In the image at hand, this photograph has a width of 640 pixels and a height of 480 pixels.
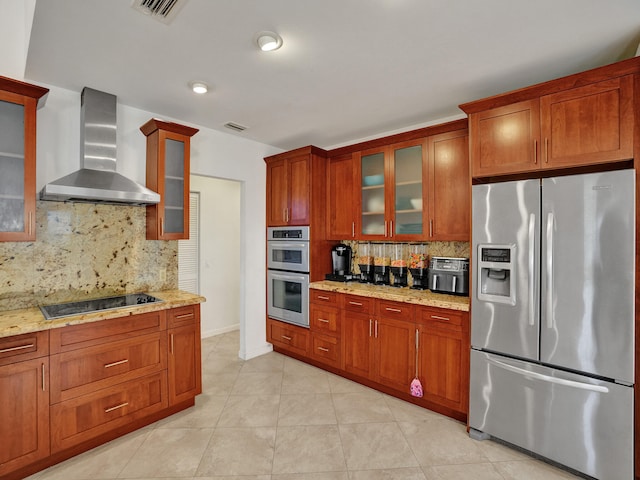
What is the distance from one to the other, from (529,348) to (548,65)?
198 centimetres

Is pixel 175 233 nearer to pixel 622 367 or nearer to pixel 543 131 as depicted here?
pixel 543 131

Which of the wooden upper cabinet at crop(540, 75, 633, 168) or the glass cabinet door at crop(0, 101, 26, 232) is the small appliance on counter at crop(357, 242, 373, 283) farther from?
the glass cabinet door at crop(0, 101, 26, 232)

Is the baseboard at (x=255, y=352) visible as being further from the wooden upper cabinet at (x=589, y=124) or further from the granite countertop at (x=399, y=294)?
the wooden upper cabinet at (x=589, y=124)

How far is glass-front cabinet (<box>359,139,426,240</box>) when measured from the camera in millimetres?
3139

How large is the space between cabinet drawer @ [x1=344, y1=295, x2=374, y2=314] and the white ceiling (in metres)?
1.84

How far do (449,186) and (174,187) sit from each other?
2.56 metres

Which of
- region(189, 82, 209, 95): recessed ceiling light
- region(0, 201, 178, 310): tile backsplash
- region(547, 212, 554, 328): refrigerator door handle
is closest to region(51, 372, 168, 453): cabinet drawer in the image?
region(0, 201, 178, 310): tile backsplash

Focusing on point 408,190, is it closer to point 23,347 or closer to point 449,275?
point 449,275

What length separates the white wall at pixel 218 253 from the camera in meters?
4.72

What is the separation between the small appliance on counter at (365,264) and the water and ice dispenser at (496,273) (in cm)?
142

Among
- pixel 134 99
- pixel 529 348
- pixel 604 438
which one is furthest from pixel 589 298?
pixel 134 99

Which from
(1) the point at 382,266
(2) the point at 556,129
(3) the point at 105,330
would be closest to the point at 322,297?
(1) the point at 382,266

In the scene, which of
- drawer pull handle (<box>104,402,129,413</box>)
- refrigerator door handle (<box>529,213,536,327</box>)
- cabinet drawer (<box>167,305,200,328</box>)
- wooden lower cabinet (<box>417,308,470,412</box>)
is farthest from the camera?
cabinet drawer (<box>167,305,200,328</box>)

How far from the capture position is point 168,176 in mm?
2896
